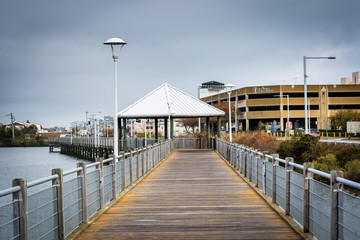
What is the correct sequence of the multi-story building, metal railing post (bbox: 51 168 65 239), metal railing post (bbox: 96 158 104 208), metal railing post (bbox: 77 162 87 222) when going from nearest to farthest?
metal railing post (bbox: 51 168 65 239) < metal railing post (bbox: 77 162 87 222) < metal railing post (bbox: 96 158 104 208) < the multi-story building

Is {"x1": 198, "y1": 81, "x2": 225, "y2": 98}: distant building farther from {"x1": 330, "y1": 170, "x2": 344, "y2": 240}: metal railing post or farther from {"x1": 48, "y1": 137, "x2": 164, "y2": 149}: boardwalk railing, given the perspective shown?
{"x1": 330, "y1": 170, "x2": 344, "y2": 240}: metal railing post

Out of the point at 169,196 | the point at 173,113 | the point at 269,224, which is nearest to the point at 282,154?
the point at 173,113

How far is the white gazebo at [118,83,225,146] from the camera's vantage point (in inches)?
1610

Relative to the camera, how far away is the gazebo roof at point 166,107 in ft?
134

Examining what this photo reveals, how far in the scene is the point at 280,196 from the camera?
31.6 feet

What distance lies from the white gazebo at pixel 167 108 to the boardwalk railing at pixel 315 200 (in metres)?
29.4

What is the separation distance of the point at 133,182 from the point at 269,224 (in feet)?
24.0

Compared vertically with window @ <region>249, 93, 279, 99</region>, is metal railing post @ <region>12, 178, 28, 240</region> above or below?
below

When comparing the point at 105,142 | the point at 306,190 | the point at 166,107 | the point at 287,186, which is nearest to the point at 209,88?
the point at 105,142

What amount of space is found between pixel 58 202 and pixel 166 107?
35.9 meters

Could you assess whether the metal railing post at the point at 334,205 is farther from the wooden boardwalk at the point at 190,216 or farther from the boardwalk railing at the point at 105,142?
the boardwalk railing at the point at 105,142

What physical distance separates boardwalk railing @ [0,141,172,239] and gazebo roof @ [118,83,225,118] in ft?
95.1

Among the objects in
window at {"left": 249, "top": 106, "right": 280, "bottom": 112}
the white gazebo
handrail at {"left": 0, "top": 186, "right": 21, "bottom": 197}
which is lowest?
handrail at {"left": 0, "top": 186, "right": 21, "bottom": 197}

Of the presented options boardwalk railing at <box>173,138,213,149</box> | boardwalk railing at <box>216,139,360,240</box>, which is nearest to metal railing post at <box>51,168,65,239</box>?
boardwalk railing at <box>216,139,360,240</box>
